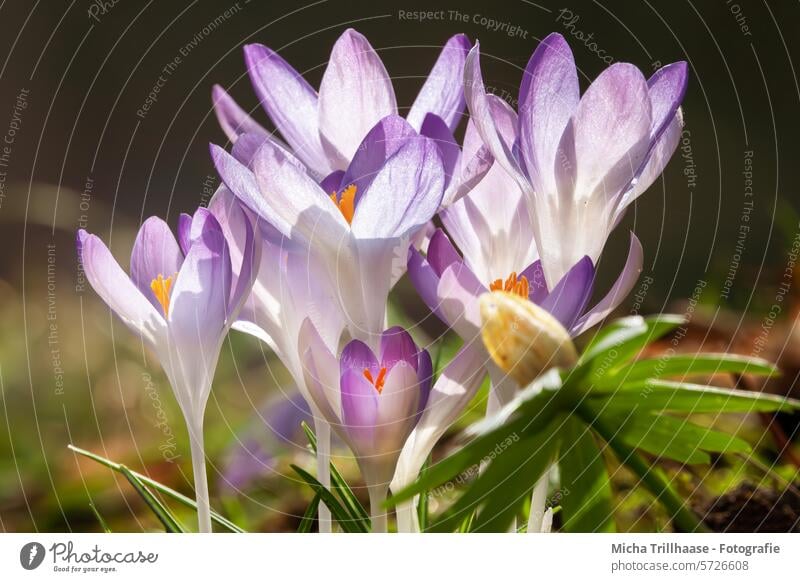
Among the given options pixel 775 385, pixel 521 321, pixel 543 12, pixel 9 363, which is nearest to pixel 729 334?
pixel 775 385

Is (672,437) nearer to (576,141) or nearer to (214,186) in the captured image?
(576,141)

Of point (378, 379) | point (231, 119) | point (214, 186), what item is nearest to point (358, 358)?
point (378, 379)

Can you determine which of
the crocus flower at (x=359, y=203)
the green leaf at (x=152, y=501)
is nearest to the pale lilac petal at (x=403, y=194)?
the crocus flower at (x=359, y=203)

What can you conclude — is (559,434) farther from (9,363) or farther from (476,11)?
(9,363)

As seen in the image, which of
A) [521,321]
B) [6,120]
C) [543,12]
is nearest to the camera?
[521,321]

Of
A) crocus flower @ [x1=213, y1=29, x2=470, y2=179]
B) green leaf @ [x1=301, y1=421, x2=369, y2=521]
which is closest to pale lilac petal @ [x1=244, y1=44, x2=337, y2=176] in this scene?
crocus flower @ [x1=213, y1=29, x2=470, y2=179]
